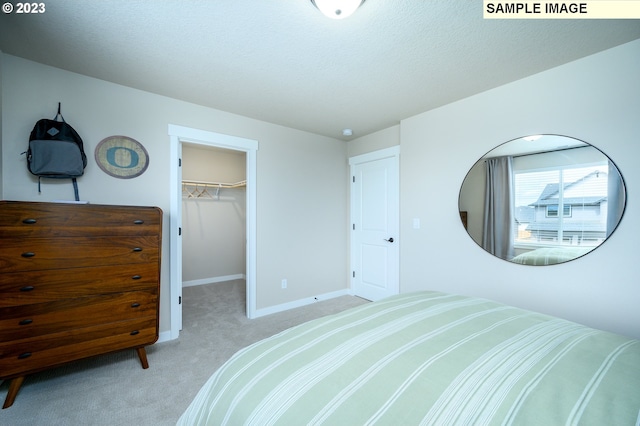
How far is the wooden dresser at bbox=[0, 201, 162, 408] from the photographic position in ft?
5.33

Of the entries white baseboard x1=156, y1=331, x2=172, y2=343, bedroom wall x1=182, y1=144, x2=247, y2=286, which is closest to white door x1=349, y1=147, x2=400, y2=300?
bedroom wall x1=182, y1=144, x2=247, y2=286

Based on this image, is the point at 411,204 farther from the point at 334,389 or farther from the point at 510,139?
the point at 334,389

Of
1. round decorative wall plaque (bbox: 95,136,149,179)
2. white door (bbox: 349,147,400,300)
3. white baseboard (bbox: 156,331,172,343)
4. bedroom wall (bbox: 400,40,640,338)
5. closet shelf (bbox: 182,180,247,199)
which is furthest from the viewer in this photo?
closet shelf (bbox: 182,180,247,199)

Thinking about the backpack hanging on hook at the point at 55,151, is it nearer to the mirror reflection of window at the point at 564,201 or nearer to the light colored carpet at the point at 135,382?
the light colored carpet at the point at 135,382

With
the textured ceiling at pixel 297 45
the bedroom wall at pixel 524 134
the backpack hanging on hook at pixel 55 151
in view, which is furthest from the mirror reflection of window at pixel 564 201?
the backpack hanging on hook at pixel 55 151

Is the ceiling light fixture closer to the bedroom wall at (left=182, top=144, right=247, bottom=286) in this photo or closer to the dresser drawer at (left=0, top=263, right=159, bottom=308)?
the dresser drawer at (left=0, top=263, right=159, bottom=308)

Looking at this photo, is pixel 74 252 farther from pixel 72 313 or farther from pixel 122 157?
pixel 122 157

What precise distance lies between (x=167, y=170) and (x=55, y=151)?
789 mm

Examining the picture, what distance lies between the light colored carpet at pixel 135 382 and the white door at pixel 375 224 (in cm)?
131

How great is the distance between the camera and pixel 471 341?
1.06 meters

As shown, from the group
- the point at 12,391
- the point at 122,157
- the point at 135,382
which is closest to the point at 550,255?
the point at 135,382

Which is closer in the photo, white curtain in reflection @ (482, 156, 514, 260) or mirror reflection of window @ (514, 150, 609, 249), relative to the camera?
mirror reflection of window @ (514, 150, 609, 249)

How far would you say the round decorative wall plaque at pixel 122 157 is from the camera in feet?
7.47

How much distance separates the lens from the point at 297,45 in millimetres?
1763
